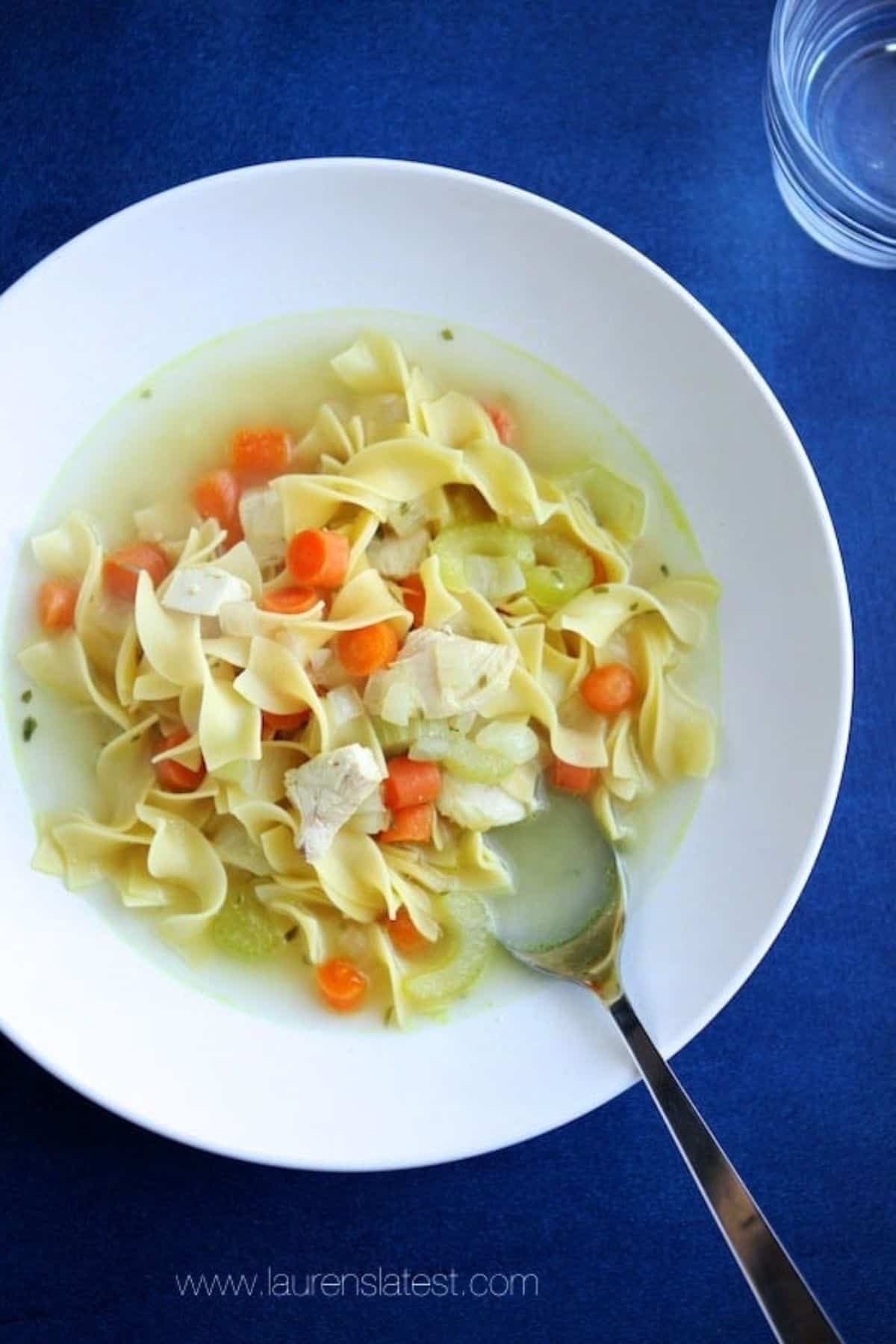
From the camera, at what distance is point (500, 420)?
3.85 metres

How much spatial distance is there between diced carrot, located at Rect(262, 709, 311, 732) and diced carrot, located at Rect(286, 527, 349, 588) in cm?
38

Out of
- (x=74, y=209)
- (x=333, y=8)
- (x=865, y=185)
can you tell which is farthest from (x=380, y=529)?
(x=865, y=185)

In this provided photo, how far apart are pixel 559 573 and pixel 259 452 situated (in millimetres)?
967

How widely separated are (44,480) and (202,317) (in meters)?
0.65

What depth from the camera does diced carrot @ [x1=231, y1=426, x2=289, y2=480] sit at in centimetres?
384

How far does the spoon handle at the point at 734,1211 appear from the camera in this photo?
112 inches

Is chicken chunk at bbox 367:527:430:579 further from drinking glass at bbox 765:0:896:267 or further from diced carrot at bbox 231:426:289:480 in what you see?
drinking glass at bbox 765:0:896:267

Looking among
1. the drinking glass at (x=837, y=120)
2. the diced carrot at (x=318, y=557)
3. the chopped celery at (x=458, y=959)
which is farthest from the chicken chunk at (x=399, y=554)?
the drinking glass at (x=837, y=120)

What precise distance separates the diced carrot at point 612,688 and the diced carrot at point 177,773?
3.81 ft

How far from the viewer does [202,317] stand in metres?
3.69

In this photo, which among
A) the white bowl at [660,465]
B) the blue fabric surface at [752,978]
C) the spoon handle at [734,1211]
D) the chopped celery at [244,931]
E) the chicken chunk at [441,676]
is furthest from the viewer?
the blue fabric surface at [752,978]

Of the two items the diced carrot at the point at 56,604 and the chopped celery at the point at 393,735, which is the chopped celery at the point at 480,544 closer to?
the chopped celery at the point at 393,735

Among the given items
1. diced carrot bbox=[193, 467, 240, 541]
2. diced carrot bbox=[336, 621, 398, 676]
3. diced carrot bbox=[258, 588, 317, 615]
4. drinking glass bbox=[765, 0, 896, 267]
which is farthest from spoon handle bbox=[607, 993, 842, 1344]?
drinking glass bbox=[765, 0, 896, 267]

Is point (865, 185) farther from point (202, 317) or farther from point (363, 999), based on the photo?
point (363, 999)
